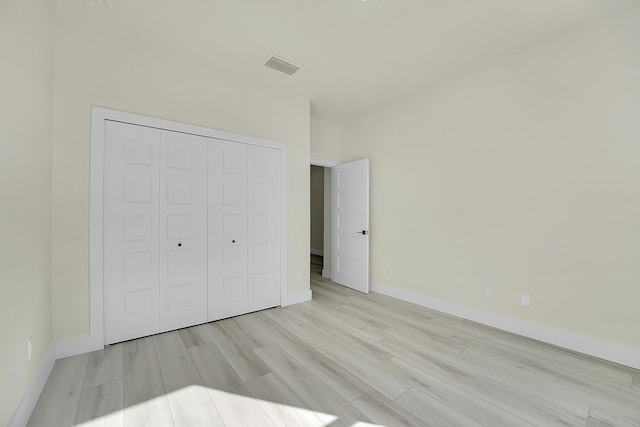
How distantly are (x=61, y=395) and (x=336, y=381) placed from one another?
6.42 ft

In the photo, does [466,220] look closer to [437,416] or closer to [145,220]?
[437,416]

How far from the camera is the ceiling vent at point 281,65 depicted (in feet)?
9.57

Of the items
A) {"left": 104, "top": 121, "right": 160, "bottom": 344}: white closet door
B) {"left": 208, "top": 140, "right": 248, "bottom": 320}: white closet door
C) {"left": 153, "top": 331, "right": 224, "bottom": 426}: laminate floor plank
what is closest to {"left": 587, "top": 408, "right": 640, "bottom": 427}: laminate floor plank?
{"left": 153, "top": 331, "right": 224, "bottom": 426}: laminate floor plank

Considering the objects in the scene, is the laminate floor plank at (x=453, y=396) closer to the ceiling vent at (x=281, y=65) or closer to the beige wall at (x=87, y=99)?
the beige wall at (x=87, y=99)

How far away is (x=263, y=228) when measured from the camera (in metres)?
3.47

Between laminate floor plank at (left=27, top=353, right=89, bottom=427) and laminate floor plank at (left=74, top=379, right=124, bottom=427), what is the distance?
1.7 inches

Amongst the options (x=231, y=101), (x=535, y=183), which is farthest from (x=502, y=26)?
(x=231, y=101)

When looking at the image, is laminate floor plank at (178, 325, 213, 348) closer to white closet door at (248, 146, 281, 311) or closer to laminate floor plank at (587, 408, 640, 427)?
white closet door at (248, 146, 281, 311)

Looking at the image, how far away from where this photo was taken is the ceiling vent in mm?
2917

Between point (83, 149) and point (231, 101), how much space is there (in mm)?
1598

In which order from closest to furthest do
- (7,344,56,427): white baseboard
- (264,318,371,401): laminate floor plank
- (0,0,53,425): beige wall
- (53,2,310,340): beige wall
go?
(0,0,53,425): beige wall
(7,344,56,427): white baseboard
(264,318,371,401): laminate floor plank
(53,2,310,340): beige wall

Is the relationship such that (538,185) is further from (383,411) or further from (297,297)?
(297,297)

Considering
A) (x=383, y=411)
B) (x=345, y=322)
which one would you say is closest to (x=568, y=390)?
(x=383, y=411)

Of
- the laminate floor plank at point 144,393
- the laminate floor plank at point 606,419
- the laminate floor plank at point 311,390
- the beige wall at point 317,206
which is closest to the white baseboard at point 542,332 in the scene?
the laminate floor plank at point 606,419
